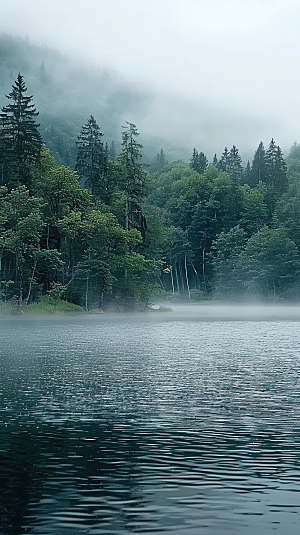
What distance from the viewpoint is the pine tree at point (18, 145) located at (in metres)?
98.3

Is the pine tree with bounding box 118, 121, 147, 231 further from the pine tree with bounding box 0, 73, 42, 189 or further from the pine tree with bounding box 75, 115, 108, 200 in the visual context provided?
the pine tree with bounding box 0, 73, 42, 189

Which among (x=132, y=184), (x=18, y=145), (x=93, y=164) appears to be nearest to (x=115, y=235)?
(x=132, y=184)

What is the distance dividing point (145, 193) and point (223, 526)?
108m

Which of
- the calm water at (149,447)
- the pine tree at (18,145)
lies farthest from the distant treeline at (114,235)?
the calm water at (149,447)

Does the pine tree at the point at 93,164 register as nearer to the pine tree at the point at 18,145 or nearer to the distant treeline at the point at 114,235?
the distant treeline at the point at 114,235

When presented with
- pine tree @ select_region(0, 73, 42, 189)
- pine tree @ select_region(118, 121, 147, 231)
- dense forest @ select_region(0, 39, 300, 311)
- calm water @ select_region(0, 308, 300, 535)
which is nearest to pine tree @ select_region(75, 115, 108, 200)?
dense forest @ select_region(0, 39, 300, 311)

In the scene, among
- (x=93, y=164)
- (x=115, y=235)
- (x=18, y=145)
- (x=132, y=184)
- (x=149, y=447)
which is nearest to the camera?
(x=149, y=447)

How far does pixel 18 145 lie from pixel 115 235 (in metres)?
19.7

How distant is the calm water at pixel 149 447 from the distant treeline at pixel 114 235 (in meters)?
56.2

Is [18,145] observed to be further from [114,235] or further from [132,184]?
[132,184]

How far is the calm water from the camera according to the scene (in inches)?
441

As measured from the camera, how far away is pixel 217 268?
543ft

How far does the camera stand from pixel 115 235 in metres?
99.2

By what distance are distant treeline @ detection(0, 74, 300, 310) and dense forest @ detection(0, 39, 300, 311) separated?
0.20 metres
